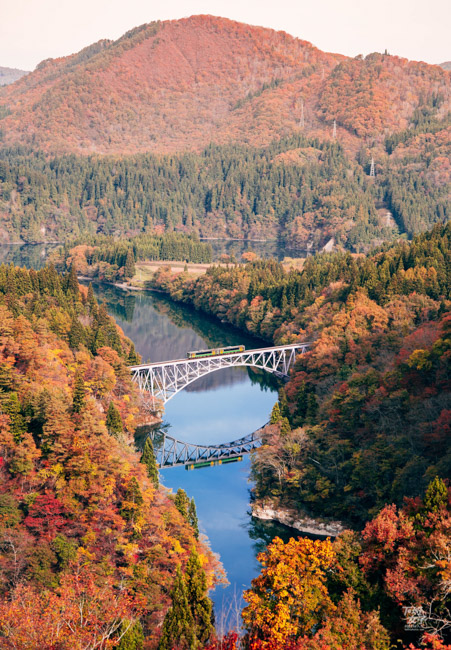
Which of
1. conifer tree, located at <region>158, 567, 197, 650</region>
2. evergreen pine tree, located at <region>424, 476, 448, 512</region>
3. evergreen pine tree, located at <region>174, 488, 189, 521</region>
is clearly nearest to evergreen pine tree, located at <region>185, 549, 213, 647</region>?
conifer tree, located at <region>158, 567, 197, 650</region>

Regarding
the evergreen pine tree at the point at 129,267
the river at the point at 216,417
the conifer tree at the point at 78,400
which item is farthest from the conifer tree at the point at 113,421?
the evergreen pine tree at the point at 129,267

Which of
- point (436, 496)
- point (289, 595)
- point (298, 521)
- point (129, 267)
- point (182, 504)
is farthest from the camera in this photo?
point (129, 267)

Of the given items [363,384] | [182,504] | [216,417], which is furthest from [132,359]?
[182,504]

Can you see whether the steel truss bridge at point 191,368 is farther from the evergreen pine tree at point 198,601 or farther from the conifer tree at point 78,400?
the evergreen pine tree at point 198,601

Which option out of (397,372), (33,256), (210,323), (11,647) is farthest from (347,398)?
(33,256)

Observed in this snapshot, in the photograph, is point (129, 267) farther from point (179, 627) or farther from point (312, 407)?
point (179, 627)

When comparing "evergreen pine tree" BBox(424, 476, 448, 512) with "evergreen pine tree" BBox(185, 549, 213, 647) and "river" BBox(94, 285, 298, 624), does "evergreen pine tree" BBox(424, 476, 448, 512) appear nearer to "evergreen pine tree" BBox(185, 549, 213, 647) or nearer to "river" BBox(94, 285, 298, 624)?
"evergreen pine tree" BBox(185, 549, 213, 647)
